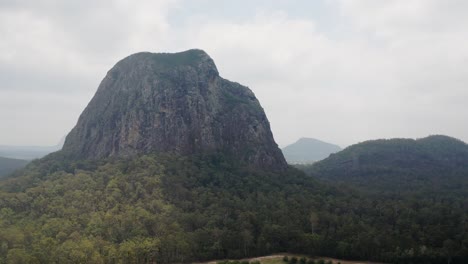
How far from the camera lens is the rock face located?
16700 centimetres

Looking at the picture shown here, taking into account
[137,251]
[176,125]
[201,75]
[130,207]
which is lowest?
[137,251]

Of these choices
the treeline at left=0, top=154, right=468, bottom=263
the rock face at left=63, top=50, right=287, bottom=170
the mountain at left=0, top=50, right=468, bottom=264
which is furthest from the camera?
the rock face at left=63, top=50, right=287, bottom=170

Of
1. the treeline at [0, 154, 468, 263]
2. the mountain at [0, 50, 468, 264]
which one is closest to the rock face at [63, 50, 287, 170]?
the mountain at [0, 50, 468, 264]

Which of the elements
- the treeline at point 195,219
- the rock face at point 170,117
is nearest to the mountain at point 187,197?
the treeline at point 195,219

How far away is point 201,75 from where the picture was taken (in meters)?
186

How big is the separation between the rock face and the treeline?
18.6 m

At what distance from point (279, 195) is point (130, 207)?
165ft

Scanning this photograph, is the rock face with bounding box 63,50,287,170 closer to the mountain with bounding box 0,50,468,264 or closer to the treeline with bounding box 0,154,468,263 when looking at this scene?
the mountain with bounding box 0,50,468,264

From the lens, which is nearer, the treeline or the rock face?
the treeline

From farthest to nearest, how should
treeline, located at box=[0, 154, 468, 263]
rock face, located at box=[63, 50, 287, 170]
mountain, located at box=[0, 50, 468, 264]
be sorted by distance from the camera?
rock face, located at box=[63, 50, 287, 170]
mountain, located at box=[0, 50, 468, 264]
treeline, located at box=[0, 154, 468, 263]

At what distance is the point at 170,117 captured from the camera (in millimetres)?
171000

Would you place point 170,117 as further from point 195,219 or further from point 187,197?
point 195,219

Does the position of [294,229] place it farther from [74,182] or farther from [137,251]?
[74,182]

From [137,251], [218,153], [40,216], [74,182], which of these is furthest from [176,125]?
[137,251]
